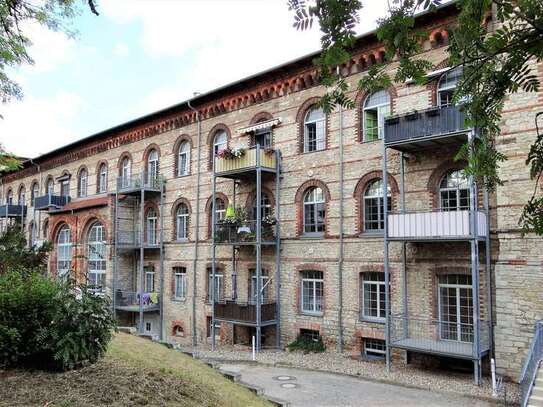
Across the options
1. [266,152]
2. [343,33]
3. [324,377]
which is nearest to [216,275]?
[266,152]

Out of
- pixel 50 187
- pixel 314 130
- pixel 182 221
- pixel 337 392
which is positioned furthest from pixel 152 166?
pixel 337 392

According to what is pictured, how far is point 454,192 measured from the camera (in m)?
15.1

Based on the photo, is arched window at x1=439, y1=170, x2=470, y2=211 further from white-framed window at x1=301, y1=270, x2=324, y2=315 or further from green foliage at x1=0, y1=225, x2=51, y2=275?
green foliage at x1=0, y1=225, x2=51, y2=275

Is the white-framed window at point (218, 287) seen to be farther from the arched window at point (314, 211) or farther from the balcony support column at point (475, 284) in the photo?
the balcony support column at point (475, 284)

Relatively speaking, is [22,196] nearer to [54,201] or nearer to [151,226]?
[54,201]

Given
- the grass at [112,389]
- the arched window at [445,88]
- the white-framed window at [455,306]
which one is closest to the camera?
the grass at [112,389]

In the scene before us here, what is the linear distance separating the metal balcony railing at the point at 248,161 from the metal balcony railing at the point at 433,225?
620 cm

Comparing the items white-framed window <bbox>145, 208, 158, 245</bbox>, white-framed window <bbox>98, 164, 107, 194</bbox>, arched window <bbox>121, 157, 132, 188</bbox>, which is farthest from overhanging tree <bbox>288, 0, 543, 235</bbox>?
white-framed window <bbox>98, 164, 107, 194</bbox>

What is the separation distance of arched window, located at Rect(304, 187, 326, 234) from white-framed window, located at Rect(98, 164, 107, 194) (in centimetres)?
1562

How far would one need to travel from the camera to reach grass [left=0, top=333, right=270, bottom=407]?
725 centimetres

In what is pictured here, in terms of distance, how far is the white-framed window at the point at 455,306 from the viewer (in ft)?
47.4

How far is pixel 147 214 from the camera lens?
26.2 meters

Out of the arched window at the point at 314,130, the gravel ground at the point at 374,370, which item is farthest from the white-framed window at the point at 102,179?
the arched window at the point at 314,130

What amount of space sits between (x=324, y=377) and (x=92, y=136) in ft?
70.3
